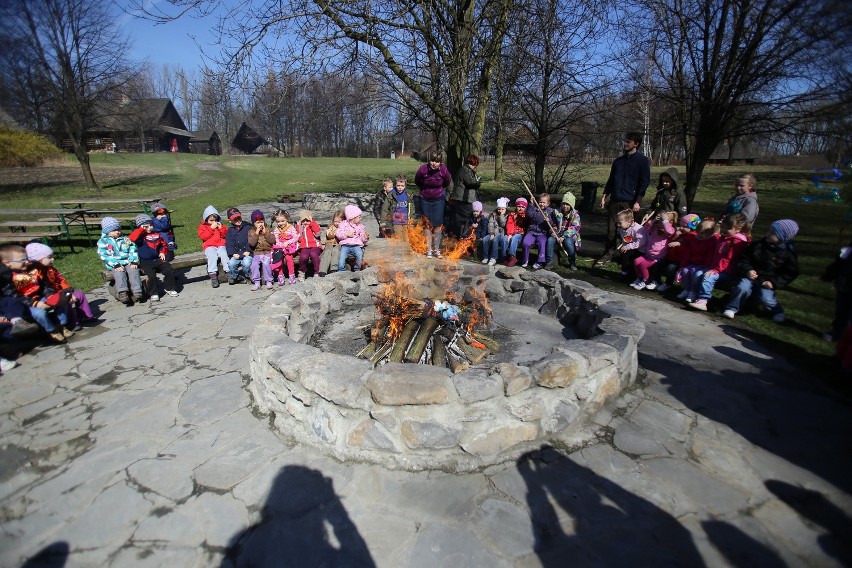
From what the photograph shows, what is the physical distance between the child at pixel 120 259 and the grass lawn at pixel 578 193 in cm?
134

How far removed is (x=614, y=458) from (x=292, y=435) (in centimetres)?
233

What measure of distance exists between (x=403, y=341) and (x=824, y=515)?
308 cm

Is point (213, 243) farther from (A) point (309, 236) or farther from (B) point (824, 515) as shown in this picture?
(B) point (824, 515)

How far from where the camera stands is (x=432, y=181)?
295 inches

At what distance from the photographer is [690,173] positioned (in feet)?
34.5

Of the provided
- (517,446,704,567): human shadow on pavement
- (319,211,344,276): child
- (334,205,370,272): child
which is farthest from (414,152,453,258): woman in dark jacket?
(517,446,704,567): human shadow on pavement

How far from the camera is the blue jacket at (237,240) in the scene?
705cm

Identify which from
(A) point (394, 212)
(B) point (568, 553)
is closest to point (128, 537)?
(B) point (568, 553)

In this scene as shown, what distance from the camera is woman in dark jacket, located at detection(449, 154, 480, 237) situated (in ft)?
25.8

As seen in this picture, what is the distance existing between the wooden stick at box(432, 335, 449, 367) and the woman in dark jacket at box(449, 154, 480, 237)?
14.8 ft

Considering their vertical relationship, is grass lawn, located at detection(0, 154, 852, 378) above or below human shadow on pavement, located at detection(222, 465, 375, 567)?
above

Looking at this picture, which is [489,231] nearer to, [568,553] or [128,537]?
[568,553]

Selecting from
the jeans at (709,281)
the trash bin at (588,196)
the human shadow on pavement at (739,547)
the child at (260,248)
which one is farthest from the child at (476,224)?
the trash bin at (588,196)

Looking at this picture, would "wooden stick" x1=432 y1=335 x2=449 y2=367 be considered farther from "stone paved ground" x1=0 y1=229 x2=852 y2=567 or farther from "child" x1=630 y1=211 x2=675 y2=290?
"child" x1=630 y1=211 x2=675 y2=290
